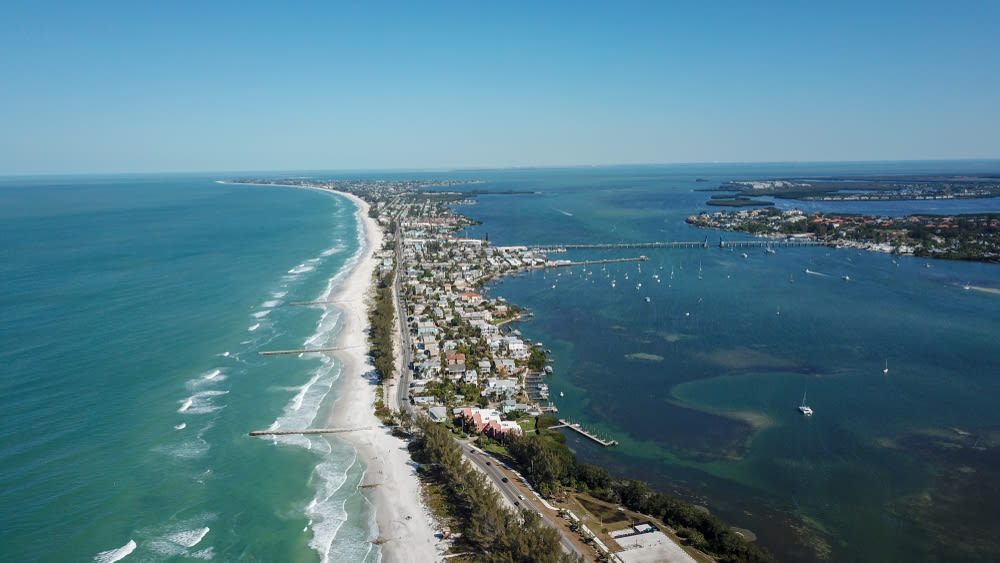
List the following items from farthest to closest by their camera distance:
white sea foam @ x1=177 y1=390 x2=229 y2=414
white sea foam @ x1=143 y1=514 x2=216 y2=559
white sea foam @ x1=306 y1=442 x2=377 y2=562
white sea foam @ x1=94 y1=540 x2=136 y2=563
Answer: white sea foam @ x1=177 y1=390 x2=229 y2=414
white sea foam @ x1=306 y1=442 x2=377 y2=562
white sea foam @ x1=143 y1=514 x2=216 y2=559
white sea foam @ x1=94 y1=540 x2=136 y2=563

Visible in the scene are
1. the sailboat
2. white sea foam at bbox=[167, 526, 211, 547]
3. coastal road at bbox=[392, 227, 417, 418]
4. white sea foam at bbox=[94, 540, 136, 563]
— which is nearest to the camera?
white sea foam at bbox=[94, 540, 136, 563]

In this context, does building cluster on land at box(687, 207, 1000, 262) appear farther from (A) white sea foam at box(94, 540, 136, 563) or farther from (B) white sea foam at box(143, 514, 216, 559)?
(A) white sea foam at box(94, 540, 136, 563)

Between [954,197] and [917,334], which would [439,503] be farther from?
[954,197]

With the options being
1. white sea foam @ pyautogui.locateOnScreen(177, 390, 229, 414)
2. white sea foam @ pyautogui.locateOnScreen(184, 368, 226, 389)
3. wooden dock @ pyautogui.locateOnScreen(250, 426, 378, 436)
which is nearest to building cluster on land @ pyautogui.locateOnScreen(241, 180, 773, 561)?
wooden dock @ pyautogui.locateOnScreen(250, 426, 378, 436)

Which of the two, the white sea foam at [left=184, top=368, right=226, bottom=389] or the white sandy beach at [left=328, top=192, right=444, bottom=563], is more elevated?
the white sea foam at [left=184, top=368, right=226, bottom=389]

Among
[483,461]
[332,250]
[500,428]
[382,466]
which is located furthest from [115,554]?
[332,250]

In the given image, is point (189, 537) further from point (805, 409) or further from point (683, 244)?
point (683, 244)
